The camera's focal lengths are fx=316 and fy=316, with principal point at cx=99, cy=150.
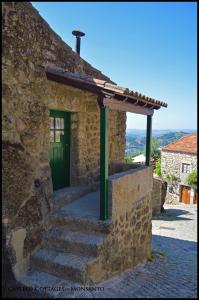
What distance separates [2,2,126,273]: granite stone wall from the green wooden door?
1.26 feet

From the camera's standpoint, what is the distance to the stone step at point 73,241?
4.82 meters

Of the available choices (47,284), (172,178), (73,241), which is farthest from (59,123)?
(172,178)

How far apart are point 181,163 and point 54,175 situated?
78.2 ft

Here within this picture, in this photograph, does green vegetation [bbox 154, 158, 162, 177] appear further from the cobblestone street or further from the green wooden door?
the green wooden door

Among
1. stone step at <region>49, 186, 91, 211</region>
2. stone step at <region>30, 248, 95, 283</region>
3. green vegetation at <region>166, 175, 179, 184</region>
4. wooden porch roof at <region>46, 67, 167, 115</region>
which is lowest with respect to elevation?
green vegetation at <region>166, 175, 179, 184</region>

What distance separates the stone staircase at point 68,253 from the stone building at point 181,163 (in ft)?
77.6

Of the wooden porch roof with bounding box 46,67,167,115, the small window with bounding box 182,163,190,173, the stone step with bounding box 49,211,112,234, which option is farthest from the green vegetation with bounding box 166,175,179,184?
the stone step with bounding box 49,211,112,234

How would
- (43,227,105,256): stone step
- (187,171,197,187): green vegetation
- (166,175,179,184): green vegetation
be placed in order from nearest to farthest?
(43,227,105,256): stone step → (187,171,197,187): green vegetation → (166,175,179,184): green vegetation

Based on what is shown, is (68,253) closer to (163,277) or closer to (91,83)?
(163,277)

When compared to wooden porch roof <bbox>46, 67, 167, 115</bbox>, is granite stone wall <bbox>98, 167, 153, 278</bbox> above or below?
below

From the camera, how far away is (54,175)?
648 centimetres

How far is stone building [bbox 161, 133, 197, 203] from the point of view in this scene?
2799cm

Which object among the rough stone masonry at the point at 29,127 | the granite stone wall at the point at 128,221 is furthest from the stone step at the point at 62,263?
the granite stone wall at the point at 128,221

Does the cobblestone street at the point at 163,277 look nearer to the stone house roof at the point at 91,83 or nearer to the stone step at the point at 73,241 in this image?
the stone step at the point at 73,241
